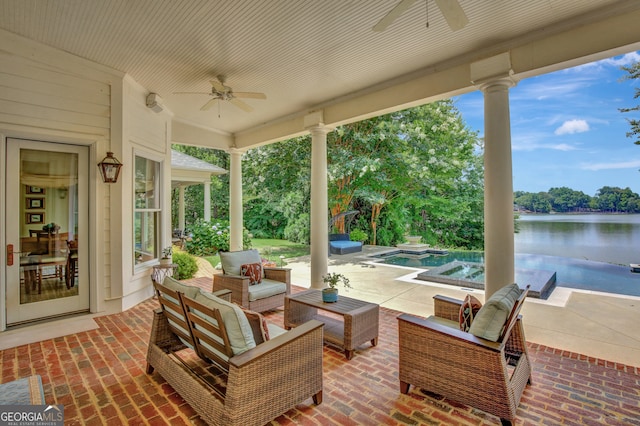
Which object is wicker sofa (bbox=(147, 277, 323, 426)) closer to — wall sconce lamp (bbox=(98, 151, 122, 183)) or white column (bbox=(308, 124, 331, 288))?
wall sconce lamp (bbox=(98, 151, 122, 183))

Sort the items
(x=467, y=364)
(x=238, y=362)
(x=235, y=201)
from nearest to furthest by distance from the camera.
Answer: (x=238, y=362) → (x=467, y=364) → (x=235, y=201)

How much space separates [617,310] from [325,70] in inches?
210

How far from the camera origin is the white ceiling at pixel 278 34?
296 centimetres

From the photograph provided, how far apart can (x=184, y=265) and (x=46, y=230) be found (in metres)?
2.89

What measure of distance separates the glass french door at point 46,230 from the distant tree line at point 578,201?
932cm

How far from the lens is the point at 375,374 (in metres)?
2.78

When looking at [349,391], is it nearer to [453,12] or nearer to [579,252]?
[453,12]

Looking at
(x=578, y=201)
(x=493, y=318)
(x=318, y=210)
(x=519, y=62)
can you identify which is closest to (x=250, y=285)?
(x=318, y=210)

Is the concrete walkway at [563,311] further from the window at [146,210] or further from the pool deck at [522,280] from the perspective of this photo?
the window at [146,210]

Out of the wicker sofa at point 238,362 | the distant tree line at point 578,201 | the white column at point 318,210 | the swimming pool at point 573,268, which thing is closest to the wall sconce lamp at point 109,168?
the wicker sofa at point 238,362

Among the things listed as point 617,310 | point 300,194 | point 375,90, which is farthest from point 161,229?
point 617,310

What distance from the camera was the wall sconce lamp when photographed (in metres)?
4.25

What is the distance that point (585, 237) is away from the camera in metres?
9.68

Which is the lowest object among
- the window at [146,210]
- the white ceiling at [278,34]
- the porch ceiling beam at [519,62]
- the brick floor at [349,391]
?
the brick floor at [349,391]
